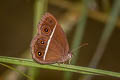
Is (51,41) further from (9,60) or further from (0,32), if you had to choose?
(0,32)

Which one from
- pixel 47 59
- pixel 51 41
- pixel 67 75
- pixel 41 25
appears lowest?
pixel 67 75

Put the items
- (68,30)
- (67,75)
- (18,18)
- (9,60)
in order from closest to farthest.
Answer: (9,60), (67,75), (68,30), (18,18)

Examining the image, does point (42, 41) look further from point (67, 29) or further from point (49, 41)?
point (67, 29)

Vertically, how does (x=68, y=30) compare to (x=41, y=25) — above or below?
below

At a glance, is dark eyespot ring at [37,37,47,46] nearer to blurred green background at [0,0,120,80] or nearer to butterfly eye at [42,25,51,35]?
butterfly eye at [42,25,51,35]

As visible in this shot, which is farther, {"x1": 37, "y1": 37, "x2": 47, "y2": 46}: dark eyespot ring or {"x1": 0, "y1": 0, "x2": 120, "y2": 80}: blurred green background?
{"x1": 0, "y1": 0, "x2": 120, "y2": 80}: blurred green background

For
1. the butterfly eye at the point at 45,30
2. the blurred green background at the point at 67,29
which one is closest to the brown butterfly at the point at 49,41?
the butterfly eye at the point at 45,30

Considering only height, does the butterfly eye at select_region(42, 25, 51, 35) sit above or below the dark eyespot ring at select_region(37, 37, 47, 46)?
above

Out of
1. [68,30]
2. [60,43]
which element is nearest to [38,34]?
[60,43]

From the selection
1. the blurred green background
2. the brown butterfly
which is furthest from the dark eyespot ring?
the blurred green background
